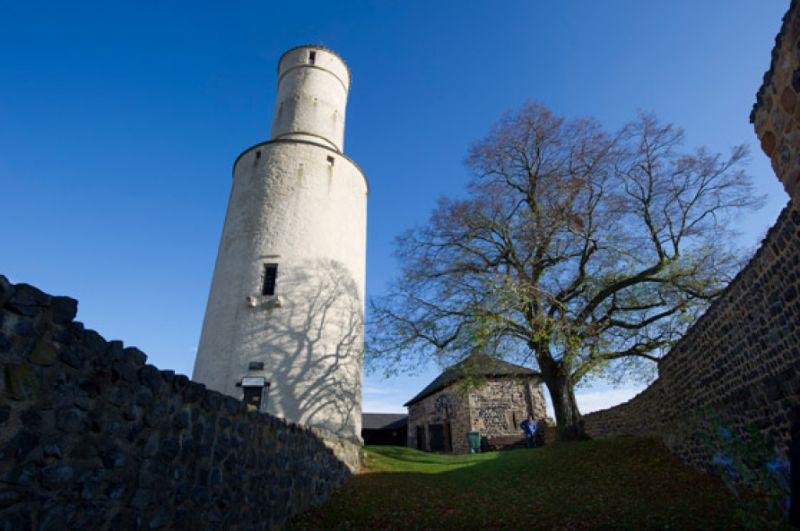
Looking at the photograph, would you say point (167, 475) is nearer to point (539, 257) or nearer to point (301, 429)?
point (301, 429)

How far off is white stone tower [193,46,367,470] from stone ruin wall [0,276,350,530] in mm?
5983

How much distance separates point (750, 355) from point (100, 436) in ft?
26.1

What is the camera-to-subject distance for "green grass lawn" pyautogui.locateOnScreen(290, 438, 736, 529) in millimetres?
6297

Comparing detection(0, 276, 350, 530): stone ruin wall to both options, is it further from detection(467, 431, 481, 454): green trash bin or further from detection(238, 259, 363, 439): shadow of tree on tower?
detection(467, 431, 481, 454): green trash bin

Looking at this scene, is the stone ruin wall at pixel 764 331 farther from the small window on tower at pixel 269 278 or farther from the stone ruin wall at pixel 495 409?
the stone ruin wall at pixel 495 409

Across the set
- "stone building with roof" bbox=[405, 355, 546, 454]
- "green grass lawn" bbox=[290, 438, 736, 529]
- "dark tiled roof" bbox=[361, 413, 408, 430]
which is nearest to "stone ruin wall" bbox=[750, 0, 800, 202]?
"green grass lawn" bbox=[290, 438, 736, 529]

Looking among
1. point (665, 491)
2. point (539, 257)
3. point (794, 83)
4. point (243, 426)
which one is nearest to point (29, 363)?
point (243, 426)

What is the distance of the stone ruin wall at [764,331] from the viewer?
10.0 feet

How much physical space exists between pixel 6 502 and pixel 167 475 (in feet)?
5.05

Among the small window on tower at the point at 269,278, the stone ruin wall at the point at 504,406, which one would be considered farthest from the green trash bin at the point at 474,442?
the small window on tower at the point at 269,278

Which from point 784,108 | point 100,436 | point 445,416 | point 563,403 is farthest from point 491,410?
point 100,436

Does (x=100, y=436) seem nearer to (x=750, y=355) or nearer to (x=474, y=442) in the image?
(x=750, y=355)

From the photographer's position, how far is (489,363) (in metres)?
13.8

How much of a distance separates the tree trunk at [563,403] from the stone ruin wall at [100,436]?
1107cm
